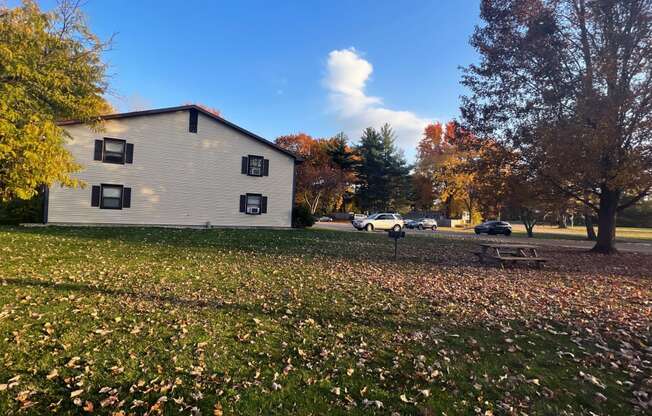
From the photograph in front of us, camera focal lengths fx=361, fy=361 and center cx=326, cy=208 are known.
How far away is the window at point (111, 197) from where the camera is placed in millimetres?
19938

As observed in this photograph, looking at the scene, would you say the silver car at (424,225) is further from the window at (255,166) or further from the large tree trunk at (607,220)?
the large tree trunk at (607,220)

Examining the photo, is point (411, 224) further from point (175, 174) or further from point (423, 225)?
point (175, 174)

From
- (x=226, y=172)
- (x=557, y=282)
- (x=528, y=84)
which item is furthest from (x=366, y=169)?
(x=557, y=282)

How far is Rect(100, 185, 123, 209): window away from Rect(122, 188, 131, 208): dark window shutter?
0.60 feet

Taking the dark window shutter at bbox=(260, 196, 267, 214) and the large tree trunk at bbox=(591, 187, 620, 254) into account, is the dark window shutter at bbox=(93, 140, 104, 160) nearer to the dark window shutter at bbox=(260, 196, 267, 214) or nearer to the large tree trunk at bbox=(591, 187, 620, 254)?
the dark window shutter at bbox=(260, 196, 267, 214)

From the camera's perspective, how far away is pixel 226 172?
75.6 ft

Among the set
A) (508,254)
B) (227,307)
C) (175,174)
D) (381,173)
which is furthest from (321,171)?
(227,307)

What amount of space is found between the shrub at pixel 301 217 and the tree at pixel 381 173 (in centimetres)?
3184

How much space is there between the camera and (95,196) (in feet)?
64.5

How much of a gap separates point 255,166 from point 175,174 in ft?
16.4

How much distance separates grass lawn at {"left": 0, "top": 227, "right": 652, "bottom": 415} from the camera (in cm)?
333

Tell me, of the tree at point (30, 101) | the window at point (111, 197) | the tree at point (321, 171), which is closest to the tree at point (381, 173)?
the tree at point (321, 171)

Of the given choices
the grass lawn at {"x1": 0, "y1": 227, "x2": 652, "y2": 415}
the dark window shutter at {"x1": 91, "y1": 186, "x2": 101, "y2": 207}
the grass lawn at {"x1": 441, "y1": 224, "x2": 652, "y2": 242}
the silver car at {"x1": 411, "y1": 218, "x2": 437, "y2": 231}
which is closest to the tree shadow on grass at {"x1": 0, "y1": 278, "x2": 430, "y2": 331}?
the grass lawn at {"x1": 0, "y1": 227, "x2": 652, "y2": 415}

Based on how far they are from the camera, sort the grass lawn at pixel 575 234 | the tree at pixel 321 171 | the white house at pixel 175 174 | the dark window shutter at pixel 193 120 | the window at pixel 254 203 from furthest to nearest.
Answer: the tree at pixel 321 171 < the grass lawn at pixel 575 234 < the window at pixel 254 203 < the dark window shutter at pixel 193 120 < the white house at pixel 175 174
